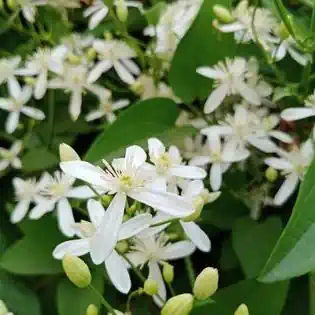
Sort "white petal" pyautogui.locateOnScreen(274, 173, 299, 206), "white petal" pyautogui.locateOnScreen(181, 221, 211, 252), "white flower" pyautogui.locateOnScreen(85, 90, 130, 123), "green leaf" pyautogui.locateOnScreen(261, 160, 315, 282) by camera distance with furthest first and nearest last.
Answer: "white flower" pyautogui.locateOnScreen(85, 90, 130, 123) → "white petal" pyautogui.locateOnScreen(274, 173, 299, 206) → "white petal" pyautogui.locateOnScreen(181, 221, 211, 252) → "green leaf" pyautogui.locateOnScreen(261, 160, 315, 282)

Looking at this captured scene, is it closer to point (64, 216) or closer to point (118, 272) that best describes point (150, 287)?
point (118, 272)

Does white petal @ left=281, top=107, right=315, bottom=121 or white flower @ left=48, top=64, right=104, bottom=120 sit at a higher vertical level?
white petal @ left=281, top=107, right=315, bottom=121

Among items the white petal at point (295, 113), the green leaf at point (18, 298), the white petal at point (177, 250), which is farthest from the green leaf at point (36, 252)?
the white petal at point (295, 113)

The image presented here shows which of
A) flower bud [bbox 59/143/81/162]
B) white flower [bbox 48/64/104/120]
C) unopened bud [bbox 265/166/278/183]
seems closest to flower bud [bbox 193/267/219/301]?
flower bud [bbox 59/143/81/162]

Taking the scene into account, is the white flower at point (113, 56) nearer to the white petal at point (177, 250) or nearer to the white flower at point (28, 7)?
the white flower at point (28, 7)

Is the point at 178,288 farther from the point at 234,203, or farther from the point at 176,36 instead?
the point at 176,36

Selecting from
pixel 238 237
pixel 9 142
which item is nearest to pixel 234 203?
pixel 238 237

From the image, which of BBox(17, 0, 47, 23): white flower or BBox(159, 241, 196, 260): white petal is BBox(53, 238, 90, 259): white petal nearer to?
BBox(159, 241, 196, 260): white petal
